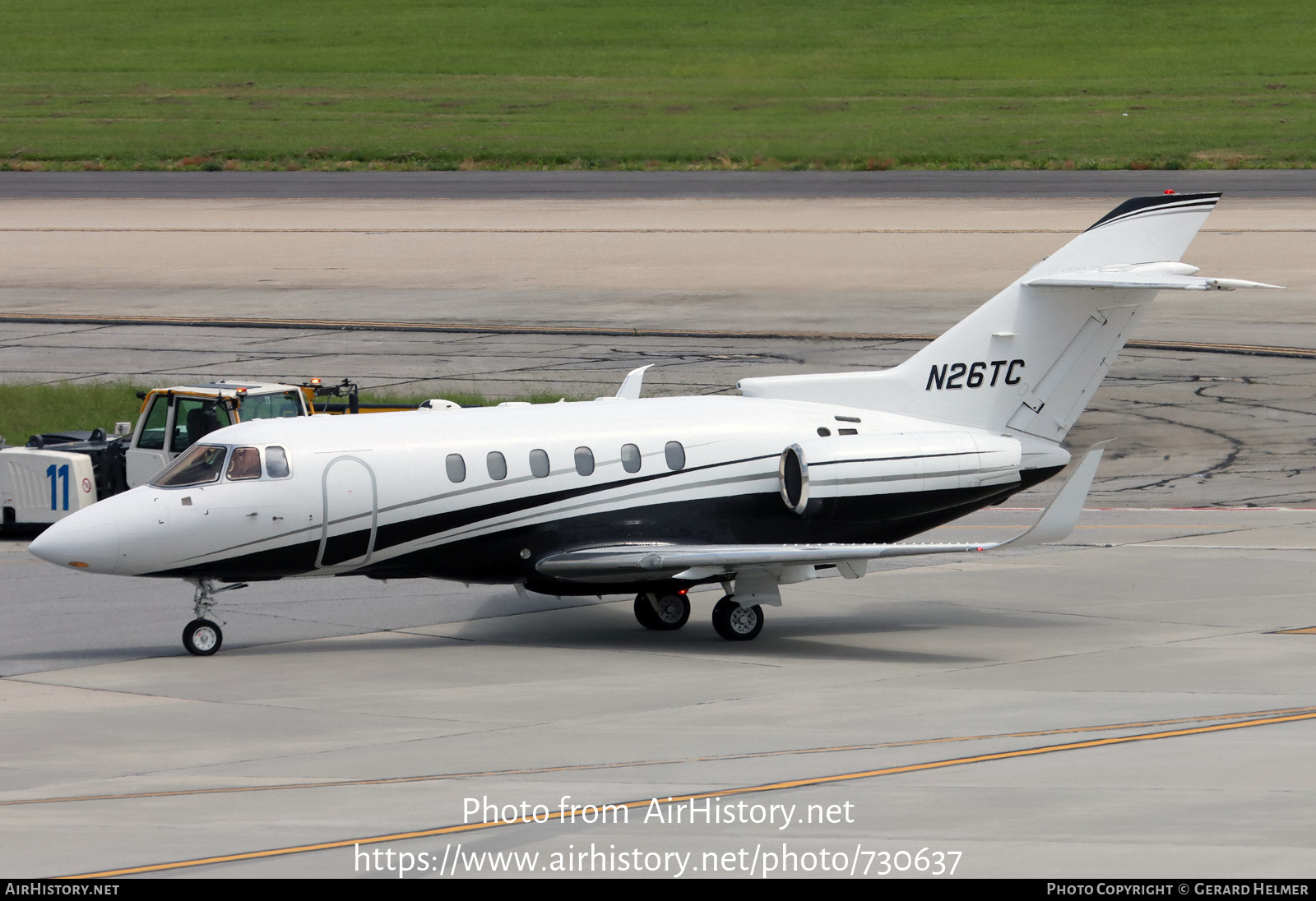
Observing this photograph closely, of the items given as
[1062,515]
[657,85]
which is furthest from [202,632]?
[657,85]

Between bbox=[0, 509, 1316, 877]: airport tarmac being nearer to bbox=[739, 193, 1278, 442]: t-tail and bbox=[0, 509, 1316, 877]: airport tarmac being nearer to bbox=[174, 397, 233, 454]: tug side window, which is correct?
bbox=[739, 193, 1278, 442]: t-tail

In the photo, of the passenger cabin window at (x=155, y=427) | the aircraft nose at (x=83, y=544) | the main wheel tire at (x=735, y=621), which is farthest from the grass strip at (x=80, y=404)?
the aircraft nose at (x=83, y=544)

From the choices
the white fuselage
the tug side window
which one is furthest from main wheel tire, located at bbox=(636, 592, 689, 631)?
the tug side window

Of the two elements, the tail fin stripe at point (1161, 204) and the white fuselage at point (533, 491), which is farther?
the tail fin stripe at point (1161, 204)

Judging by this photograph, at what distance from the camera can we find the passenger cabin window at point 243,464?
2073 centimetres

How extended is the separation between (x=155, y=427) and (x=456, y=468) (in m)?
9.98

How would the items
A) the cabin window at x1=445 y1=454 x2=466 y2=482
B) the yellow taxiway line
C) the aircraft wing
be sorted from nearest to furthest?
the yellow taxiway line, the aircraft wing, the cabin window at x1=445 y1=454 x2=466 y2=482

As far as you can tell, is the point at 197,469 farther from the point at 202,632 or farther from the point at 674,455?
the point at 674,455

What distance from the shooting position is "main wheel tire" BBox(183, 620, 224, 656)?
21.0 meters

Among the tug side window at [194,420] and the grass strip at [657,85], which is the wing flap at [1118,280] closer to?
the tug side window at [194,420]

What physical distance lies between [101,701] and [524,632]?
6.05 m

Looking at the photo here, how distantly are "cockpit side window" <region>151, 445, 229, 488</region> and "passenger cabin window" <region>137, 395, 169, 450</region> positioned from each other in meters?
8.36

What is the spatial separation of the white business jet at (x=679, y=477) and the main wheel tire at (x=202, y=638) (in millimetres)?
22

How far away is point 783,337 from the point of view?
151 ft
